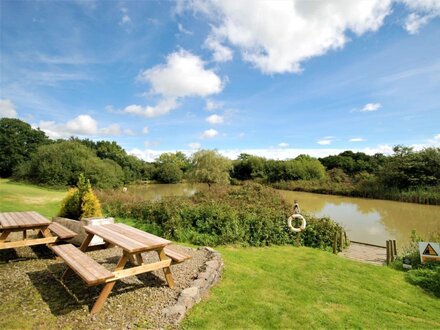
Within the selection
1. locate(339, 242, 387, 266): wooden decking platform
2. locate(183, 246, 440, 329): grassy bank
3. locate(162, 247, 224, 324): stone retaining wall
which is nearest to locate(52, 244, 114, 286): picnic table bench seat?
locate(162, 247, 224, 324): stone retaining wall

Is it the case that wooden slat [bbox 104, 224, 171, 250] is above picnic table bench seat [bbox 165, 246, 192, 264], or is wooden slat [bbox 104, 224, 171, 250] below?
above

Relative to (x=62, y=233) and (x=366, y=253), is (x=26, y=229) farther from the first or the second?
(x=366, y=253)

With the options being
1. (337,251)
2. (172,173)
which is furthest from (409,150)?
(172,173)

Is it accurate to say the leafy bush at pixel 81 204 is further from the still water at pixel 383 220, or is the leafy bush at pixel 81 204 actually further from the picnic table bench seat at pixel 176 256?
the still water at pixel 383 220

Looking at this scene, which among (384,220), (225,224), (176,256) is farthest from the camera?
(384,220)

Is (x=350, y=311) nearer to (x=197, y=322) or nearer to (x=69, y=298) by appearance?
(x=197, y=322)

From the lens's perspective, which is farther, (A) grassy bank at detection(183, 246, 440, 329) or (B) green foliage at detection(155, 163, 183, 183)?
(B) green foliage at detection(155, 163, 183, 183)

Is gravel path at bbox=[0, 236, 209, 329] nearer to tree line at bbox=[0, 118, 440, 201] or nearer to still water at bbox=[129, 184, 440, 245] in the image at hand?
still water at bbox=[129, 184, 440, 245]

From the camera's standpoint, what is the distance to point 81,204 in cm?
732

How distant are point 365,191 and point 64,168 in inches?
1147

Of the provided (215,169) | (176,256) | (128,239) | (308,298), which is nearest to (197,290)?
(176,256)

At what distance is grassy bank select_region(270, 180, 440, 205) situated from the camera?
21344 mm

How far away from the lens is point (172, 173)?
1799 inches

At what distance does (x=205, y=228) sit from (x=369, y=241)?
25.6 feet
